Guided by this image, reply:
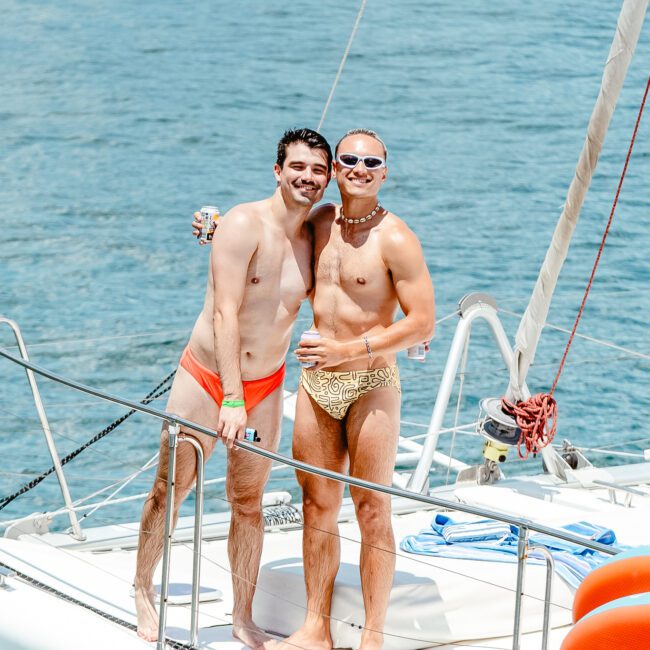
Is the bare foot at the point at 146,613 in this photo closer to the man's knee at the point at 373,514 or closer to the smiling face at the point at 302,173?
the man's knee at the point at 373,514

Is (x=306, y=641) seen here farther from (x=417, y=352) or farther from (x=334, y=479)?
(x=417, y=352)

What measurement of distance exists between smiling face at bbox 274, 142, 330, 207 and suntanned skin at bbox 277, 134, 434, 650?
0.24ft

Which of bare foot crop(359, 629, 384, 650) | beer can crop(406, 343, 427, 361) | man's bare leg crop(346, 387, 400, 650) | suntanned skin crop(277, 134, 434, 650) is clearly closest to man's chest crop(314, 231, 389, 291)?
suntanned skin crop(277, 134, 434, 650)

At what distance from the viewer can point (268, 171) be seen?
713 inches

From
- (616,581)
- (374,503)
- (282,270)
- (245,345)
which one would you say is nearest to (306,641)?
(374,503)

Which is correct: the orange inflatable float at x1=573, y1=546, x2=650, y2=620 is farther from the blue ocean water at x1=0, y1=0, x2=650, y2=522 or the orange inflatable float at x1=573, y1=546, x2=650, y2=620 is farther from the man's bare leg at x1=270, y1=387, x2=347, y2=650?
the blue ocean water at x1=0, y1=0, x2=650, y2=522

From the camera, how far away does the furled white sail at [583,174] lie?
205 inches

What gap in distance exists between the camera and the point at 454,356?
19.7 feet

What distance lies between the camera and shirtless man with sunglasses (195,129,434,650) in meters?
4.25

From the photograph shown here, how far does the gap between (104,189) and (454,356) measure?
12367 mm

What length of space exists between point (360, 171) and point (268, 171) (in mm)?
14008

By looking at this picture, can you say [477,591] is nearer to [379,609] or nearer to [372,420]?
[379,609]

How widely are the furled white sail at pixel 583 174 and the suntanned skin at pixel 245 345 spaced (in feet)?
4.88

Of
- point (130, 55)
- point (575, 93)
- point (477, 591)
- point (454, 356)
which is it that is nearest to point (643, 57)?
point (575, 93)
